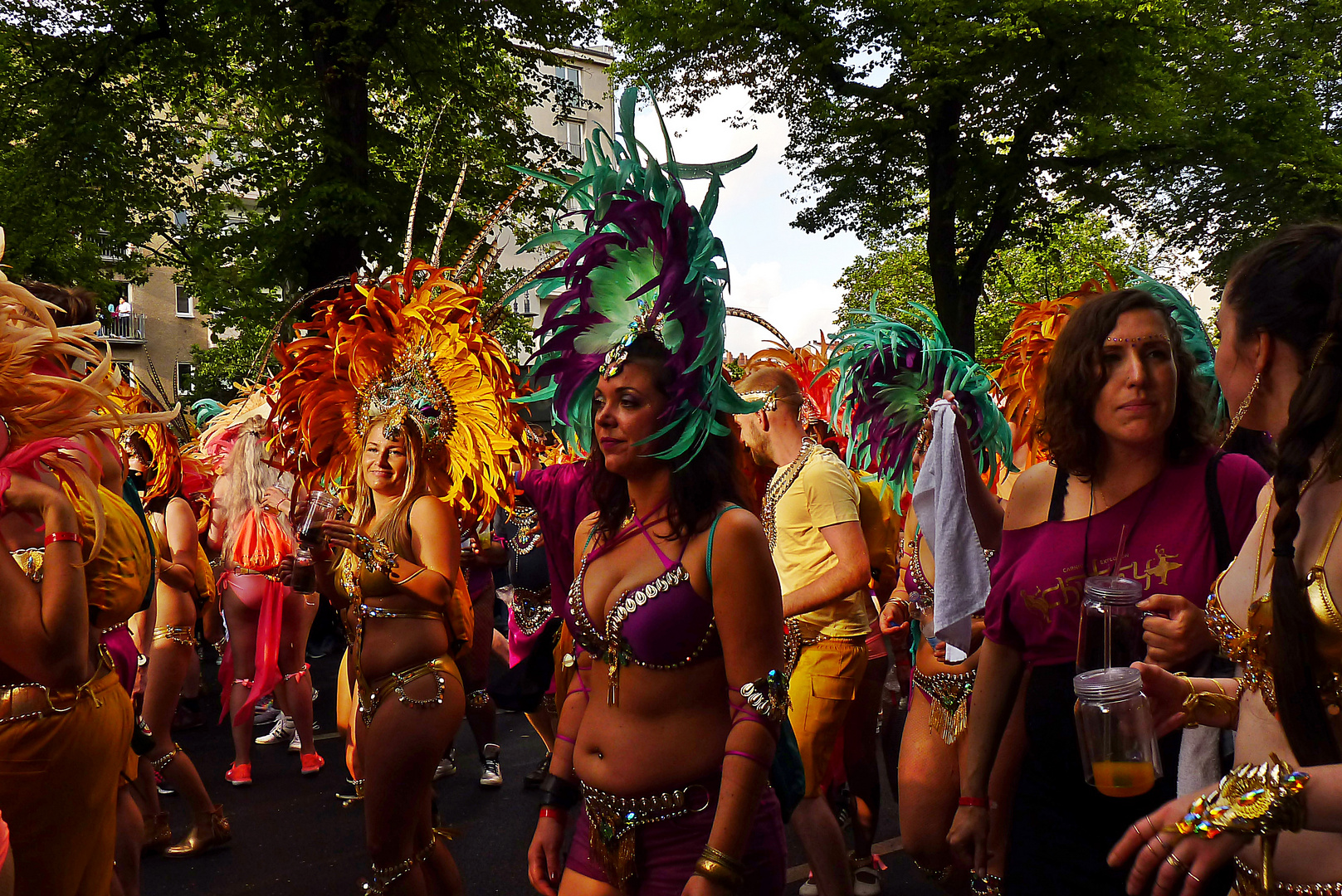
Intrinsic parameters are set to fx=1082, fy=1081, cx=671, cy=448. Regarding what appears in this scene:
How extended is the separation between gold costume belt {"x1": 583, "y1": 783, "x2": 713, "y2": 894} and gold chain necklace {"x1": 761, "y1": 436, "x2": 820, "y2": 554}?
2343 mm

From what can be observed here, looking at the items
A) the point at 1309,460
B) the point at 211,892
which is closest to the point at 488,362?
the point at 211,892

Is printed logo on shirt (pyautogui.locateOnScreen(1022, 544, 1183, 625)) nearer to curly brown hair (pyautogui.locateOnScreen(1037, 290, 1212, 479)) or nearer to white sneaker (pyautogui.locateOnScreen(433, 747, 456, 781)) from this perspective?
curly brown hair (pyautogui.locateOnScreen(1037, 290, 1212, 479))

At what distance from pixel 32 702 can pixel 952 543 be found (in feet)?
9.04

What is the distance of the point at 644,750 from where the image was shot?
2580mm

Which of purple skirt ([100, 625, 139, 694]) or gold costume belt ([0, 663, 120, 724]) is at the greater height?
gold costume belt ([0, 663, 120, 724])

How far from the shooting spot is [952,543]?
354 centimetres

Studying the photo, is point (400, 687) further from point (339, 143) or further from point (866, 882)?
point (339, 143)

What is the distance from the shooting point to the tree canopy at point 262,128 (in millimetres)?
13430

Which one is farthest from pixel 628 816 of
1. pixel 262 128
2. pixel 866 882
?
pixel 262 128

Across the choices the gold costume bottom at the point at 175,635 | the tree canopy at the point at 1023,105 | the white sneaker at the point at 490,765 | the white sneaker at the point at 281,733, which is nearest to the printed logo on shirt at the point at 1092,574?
the white sneaker at the point at 490,765

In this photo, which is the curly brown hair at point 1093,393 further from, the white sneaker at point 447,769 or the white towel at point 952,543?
the white sneaker at point 447,769

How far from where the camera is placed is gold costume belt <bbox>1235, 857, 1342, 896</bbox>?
5.47ft

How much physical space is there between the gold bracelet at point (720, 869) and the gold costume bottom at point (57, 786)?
1.81 meters

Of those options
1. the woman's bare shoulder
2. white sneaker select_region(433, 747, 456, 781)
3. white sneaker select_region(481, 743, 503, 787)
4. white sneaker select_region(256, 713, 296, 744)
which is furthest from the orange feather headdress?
white sneaker select_region(256, 713, 296, 744)
